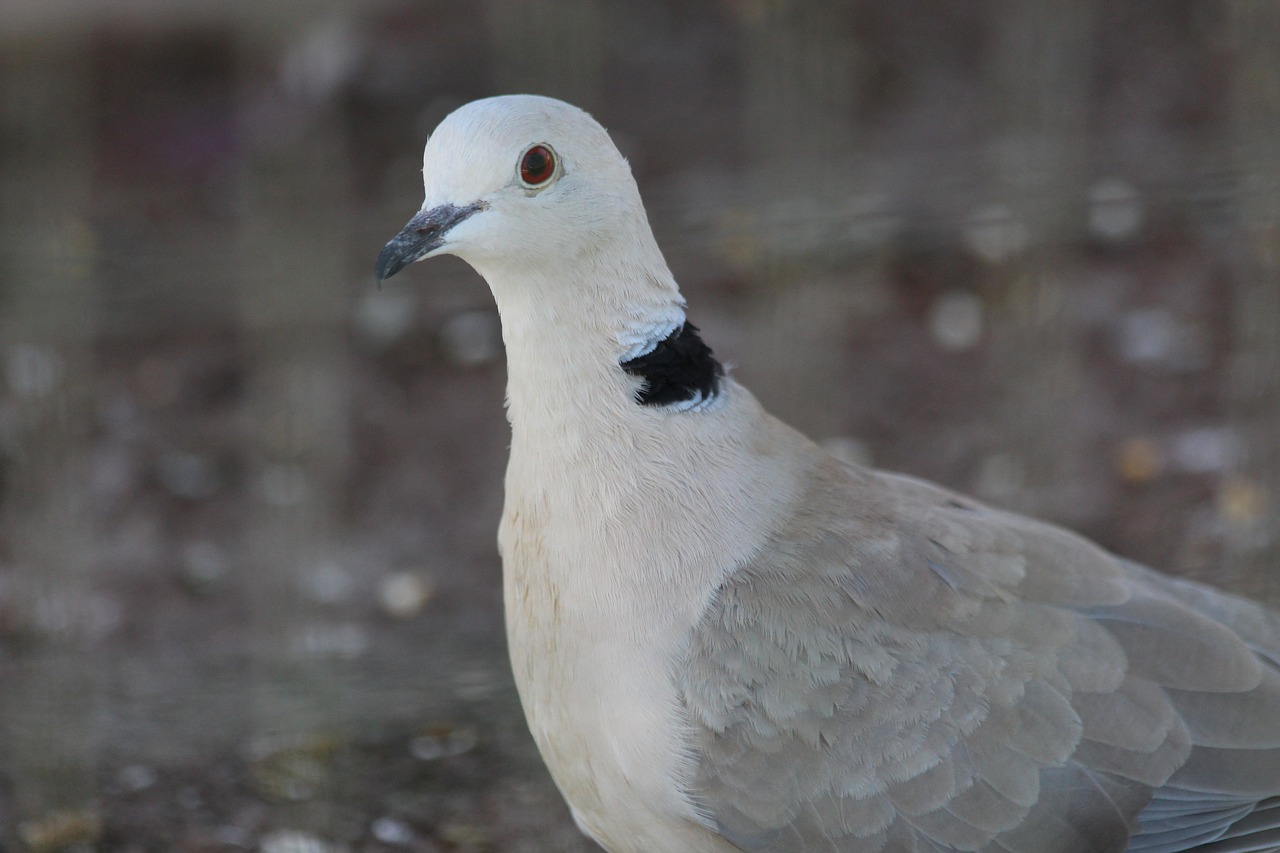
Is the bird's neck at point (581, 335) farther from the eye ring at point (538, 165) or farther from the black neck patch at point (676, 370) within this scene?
the eye ring at point (538, 165)

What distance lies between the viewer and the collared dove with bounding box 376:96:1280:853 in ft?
7.05

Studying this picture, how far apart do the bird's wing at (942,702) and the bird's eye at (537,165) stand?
670 mm

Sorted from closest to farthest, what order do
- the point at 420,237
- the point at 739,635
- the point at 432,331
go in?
the point at 420,237, the point at 739,635, the point at 432,331

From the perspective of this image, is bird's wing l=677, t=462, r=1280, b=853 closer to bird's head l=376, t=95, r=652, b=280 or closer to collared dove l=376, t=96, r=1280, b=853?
collared dove l=376, t=96, r=1280, b=853

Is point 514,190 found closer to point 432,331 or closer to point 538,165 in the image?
point 538,165

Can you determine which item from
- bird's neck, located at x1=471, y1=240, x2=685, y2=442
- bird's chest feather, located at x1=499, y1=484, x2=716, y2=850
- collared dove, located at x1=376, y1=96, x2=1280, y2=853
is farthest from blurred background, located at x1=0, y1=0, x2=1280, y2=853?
bird's neck, located at x1=471, y1=240, x2=685, y2=442

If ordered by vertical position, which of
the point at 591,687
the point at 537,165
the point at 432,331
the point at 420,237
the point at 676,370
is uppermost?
the point at 537,165

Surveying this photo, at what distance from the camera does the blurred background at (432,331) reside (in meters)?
3.15

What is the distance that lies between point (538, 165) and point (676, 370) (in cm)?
39

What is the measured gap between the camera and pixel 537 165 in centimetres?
213

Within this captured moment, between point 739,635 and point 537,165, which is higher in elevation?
point 537,165

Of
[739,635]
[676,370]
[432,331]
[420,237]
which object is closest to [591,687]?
[739,635]

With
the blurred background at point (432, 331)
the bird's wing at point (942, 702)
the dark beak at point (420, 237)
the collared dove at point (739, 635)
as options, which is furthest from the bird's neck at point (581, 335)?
the blurred background at point (432, 331)

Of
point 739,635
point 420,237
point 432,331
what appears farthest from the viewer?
point 432,331
